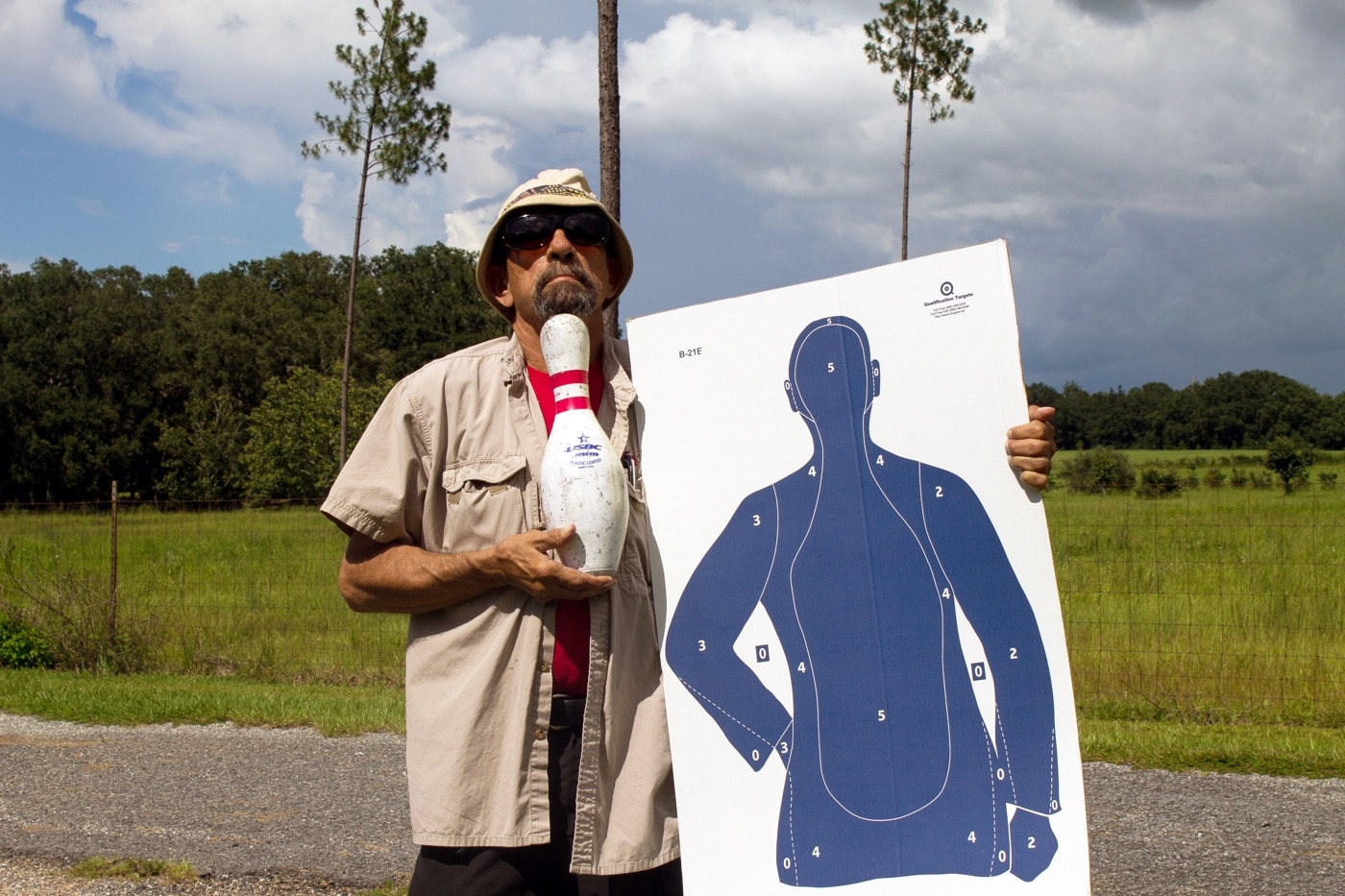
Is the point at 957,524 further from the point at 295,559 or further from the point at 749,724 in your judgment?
the point at 295,559

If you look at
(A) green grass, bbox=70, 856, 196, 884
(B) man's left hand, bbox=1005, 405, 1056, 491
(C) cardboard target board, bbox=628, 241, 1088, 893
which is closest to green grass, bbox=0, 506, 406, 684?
(A) green grass, bbox=70, 856, 196, 884

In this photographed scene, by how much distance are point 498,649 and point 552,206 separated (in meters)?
0.98

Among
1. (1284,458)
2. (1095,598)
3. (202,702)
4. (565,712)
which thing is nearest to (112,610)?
(202,702)

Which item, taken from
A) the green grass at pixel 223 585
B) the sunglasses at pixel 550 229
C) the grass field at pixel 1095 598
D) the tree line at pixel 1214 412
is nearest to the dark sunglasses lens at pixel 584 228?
the sunglasses at pixel 550 229

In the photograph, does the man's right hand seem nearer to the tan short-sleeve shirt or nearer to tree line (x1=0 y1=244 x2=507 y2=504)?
the tan short-sleeve shirt

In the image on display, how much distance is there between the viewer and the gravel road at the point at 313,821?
173 inches

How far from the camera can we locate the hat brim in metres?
2.50

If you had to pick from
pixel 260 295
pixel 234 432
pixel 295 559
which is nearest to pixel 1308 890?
pixel 295 559

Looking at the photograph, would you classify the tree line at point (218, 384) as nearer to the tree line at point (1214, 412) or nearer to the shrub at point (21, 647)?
the tree line at point (1214, 412)

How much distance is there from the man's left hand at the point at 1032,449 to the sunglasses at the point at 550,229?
1006 millimetres

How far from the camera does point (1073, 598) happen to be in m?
8.32

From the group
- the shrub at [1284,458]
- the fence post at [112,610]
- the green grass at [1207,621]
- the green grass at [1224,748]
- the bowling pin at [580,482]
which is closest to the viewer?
the bowling pin at [580,482]

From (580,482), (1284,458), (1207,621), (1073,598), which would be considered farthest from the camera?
(1284,458)

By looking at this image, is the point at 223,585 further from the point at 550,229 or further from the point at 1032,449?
the point at 1032,449
